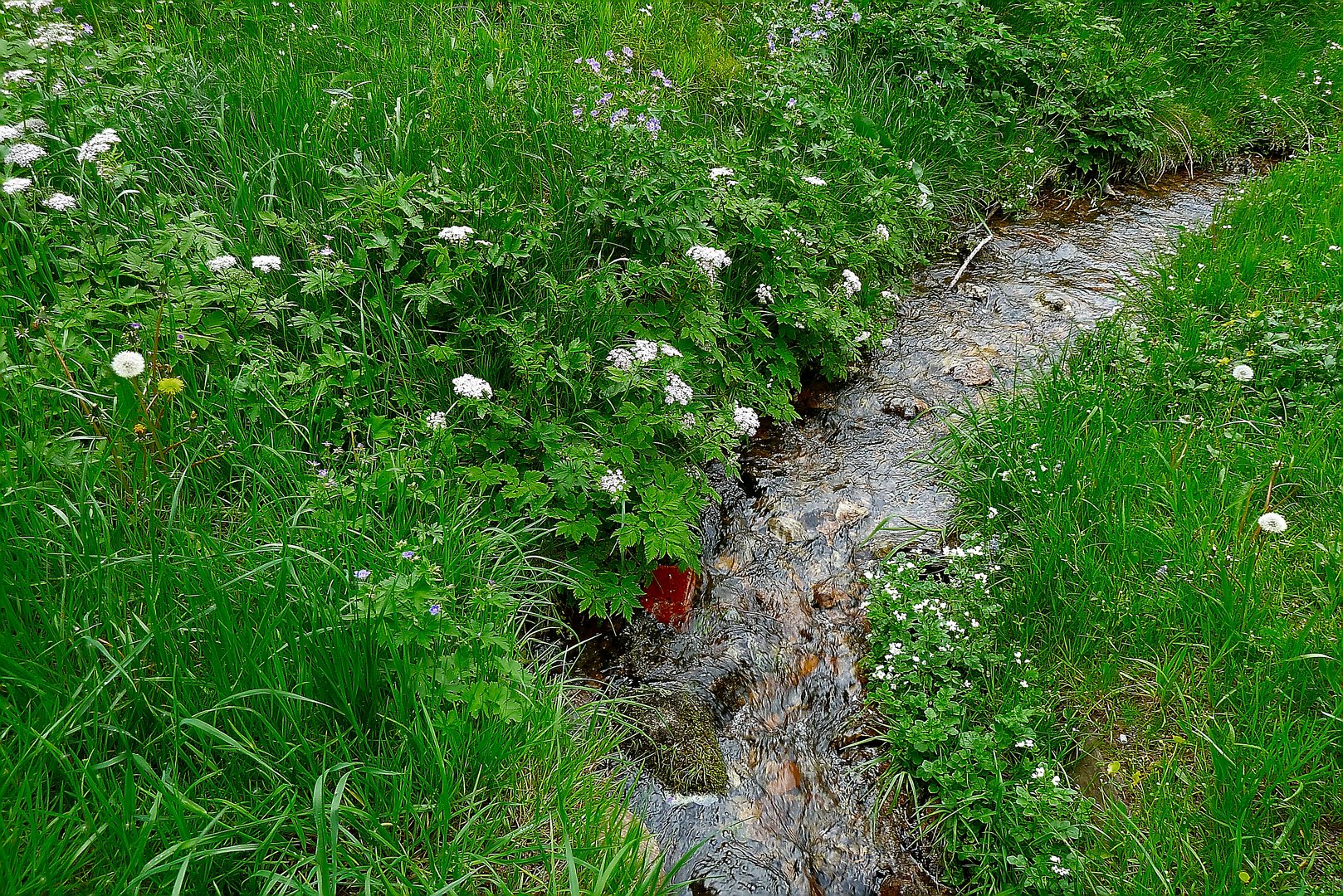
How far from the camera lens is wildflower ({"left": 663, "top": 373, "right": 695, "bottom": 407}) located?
9.93 feet

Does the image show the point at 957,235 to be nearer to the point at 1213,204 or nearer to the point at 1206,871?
the point at 1213,204

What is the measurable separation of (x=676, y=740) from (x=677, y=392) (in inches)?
50.0

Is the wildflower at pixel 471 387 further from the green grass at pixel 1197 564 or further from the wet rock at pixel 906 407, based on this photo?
the wet rock at pixel 906 407

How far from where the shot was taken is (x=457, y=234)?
9.72 ft

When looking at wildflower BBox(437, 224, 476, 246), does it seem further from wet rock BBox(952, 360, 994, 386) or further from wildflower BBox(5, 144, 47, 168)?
wet rock BBox(952, 360, 994, 386)

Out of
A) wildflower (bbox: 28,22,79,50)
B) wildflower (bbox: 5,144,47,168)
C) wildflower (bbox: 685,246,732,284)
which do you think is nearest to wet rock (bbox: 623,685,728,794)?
wildflower (bbox: 685,246,732,284)

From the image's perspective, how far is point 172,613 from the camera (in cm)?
197

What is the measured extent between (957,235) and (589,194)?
3.38 metres

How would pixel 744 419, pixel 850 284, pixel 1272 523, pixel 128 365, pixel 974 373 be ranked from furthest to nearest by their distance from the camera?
pixel 974 373, pixel 850 284, pixel 744 419, pixel 1272 523, pixel 128 365

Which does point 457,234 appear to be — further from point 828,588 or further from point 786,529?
point 828,588

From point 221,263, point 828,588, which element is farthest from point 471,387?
point 828,588

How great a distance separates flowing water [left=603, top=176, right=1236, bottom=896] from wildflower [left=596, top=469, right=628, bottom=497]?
2.24 feet

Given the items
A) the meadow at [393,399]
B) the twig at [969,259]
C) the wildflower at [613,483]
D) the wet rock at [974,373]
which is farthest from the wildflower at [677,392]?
the twig at [969,259]

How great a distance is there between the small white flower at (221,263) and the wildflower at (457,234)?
0.72 meters
